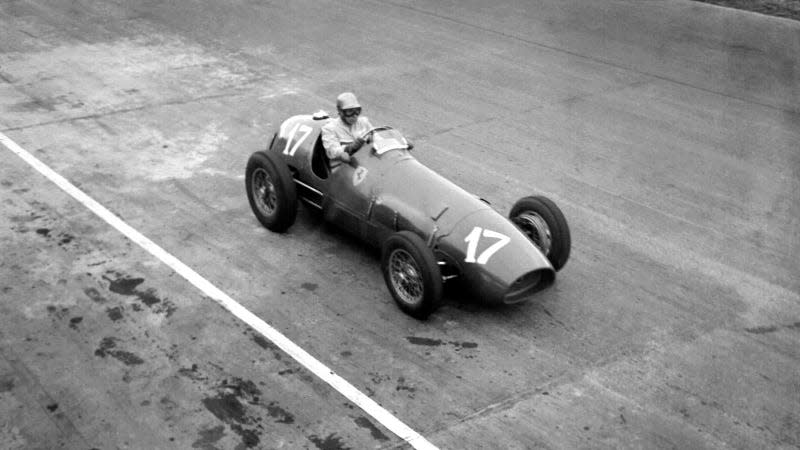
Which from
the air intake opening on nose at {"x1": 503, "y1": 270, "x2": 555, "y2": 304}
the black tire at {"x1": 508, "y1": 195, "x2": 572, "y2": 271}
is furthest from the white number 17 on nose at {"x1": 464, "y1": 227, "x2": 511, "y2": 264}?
the black tire at {"x1": 508, "y1": 195, "x2": 572, "y2": 271}

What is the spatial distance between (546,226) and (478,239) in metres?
0.95

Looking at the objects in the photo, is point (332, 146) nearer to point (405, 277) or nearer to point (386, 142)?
point (386, 142)

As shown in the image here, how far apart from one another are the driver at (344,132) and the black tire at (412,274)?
4.53 ft

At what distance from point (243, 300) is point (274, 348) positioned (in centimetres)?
88

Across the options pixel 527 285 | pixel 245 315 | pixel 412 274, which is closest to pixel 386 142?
pixel 412 274

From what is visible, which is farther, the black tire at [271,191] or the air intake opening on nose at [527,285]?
the black tire at [271,191]

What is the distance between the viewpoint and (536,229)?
9164 millimetres

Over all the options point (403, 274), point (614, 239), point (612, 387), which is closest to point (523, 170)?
point (614, 239)

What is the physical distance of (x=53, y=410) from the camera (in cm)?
703

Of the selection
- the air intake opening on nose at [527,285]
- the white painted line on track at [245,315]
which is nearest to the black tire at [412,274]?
the air intake opening on nose at [527,285]

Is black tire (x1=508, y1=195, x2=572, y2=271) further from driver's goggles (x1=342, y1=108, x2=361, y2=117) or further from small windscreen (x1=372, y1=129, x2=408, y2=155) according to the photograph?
driver's goggles (x1=342, y1=108, x2=361, y2=117)

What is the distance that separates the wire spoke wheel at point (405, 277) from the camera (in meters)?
8.23

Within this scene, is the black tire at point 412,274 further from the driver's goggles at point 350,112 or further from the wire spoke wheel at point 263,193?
A: the wire spoke wheel at point 263,193

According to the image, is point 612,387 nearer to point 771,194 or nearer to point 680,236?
point 680,236
